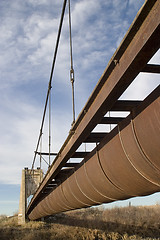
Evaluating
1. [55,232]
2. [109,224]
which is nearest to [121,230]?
[109,224]

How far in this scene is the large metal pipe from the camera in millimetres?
3624

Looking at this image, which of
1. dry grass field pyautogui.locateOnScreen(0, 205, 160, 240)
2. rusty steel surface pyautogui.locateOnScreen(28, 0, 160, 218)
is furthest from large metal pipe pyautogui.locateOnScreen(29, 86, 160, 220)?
dry grass field pyautogui.locateOnScreen(0, 205, 160, 240)

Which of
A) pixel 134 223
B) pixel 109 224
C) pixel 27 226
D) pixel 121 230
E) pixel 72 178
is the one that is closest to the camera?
pixel 72 178

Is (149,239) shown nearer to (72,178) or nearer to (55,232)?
(55,232)

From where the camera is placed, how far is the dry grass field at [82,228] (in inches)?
Answer: 953

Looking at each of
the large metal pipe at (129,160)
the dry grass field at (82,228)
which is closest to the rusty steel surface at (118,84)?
the large metal pipe at (129,160)

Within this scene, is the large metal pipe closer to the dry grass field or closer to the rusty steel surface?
the rusty steel surface

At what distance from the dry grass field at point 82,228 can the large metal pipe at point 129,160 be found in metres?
18.6

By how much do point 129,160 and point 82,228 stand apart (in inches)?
987

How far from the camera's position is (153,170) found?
3.96 meters

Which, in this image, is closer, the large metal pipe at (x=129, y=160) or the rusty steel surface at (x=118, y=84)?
the rusty steel surface at (x=118, y=84)

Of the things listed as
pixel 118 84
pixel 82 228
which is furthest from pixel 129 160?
pixel 82 228

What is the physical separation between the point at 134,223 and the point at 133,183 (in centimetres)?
2944

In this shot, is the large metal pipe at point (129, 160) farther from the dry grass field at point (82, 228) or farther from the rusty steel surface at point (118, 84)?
the dry grass field at point (82, 228)
